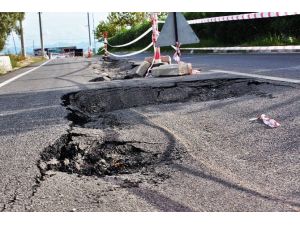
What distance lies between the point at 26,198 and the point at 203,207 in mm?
1012

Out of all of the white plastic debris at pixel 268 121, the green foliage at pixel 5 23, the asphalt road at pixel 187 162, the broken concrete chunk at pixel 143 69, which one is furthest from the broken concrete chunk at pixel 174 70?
the green foliage at pixel 5 23

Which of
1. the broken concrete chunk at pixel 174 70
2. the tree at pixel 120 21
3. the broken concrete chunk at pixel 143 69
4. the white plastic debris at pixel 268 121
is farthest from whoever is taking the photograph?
the tree at pixel 120 21

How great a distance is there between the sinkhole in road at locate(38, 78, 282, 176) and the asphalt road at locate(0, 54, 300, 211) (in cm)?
14

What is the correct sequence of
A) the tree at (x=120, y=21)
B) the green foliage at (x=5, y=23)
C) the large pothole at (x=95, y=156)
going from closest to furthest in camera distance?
1. the large pothole at (x=95, y=156)
2. the green foliage at (x=5, y=23)
3. the tree at (x=120, y=21)

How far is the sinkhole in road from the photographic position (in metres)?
3.36

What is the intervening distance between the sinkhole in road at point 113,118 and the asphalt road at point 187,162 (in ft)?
0.45

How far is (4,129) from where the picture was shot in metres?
4.35

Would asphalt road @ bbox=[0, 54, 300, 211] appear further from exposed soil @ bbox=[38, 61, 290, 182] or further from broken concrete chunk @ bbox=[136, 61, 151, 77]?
broken concrete chunk @ bbox=[136, 61, 151, 77]

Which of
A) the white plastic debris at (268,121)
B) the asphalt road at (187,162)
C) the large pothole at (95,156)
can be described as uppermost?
the white plastic debris at (268,121)

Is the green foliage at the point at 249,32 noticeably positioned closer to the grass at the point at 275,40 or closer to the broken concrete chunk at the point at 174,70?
the grass at the point at 275,40

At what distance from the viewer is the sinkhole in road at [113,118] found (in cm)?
336

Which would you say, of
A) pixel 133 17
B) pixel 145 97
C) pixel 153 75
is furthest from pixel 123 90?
pixel 133 17

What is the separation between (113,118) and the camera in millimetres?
4742

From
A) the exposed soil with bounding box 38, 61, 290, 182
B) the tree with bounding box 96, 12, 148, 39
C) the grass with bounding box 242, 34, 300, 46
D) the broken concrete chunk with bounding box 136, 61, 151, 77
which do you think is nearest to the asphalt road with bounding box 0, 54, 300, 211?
the exposed soil with bounding box 38, 61, 290, 182
